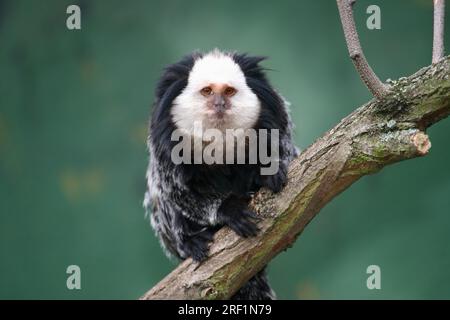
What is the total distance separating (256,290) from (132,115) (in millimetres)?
1560

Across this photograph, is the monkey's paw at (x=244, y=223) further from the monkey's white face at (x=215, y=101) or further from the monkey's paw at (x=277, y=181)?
the monkey's white face at (x=215, y=101)

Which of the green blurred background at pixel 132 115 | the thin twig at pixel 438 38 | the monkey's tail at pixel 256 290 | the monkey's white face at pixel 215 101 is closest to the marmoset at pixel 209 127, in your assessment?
the monkey's white face at pixel 215 101

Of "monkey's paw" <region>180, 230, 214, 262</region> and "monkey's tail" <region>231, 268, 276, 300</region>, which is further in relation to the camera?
"monkey's tail" <region>231, 268, 276, 300</region>

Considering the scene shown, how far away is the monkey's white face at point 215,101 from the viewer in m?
2.59

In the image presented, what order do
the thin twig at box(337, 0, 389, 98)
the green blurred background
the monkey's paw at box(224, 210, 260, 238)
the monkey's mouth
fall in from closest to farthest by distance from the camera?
the thin twig at box(337, 0, 389, 98) → the monkey's paw at box(224, 210, 260, 238) → the monkey's mouth → the green blurred background

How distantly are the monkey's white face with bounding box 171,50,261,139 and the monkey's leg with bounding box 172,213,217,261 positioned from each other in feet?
1.28

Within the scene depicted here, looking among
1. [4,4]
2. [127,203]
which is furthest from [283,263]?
[4,4]

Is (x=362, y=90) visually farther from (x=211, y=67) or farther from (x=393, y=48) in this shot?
(x=211, y=67)

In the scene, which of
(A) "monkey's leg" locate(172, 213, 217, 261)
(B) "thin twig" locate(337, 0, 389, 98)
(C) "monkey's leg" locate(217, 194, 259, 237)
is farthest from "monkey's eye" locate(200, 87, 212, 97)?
(B) "thin twig" locate(337, 0, 389, 98)

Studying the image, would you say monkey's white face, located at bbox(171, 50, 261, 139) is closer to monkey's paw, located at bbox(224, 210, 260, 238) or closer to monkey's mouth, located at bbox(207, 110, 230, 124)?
monkey's mouth, located at bbox(207, 110, 230, 124)

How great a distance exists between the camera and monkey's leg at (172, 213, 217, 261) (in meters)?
2.53

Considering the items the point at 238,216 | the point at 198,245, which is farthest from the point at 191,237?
the point at 238,216

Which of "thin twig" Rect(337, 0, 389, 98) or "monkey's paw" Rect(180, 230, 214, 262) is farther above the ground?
"thin twig" Rect(337, 0, 389, 98)

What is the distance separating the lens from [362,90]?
3979mm
